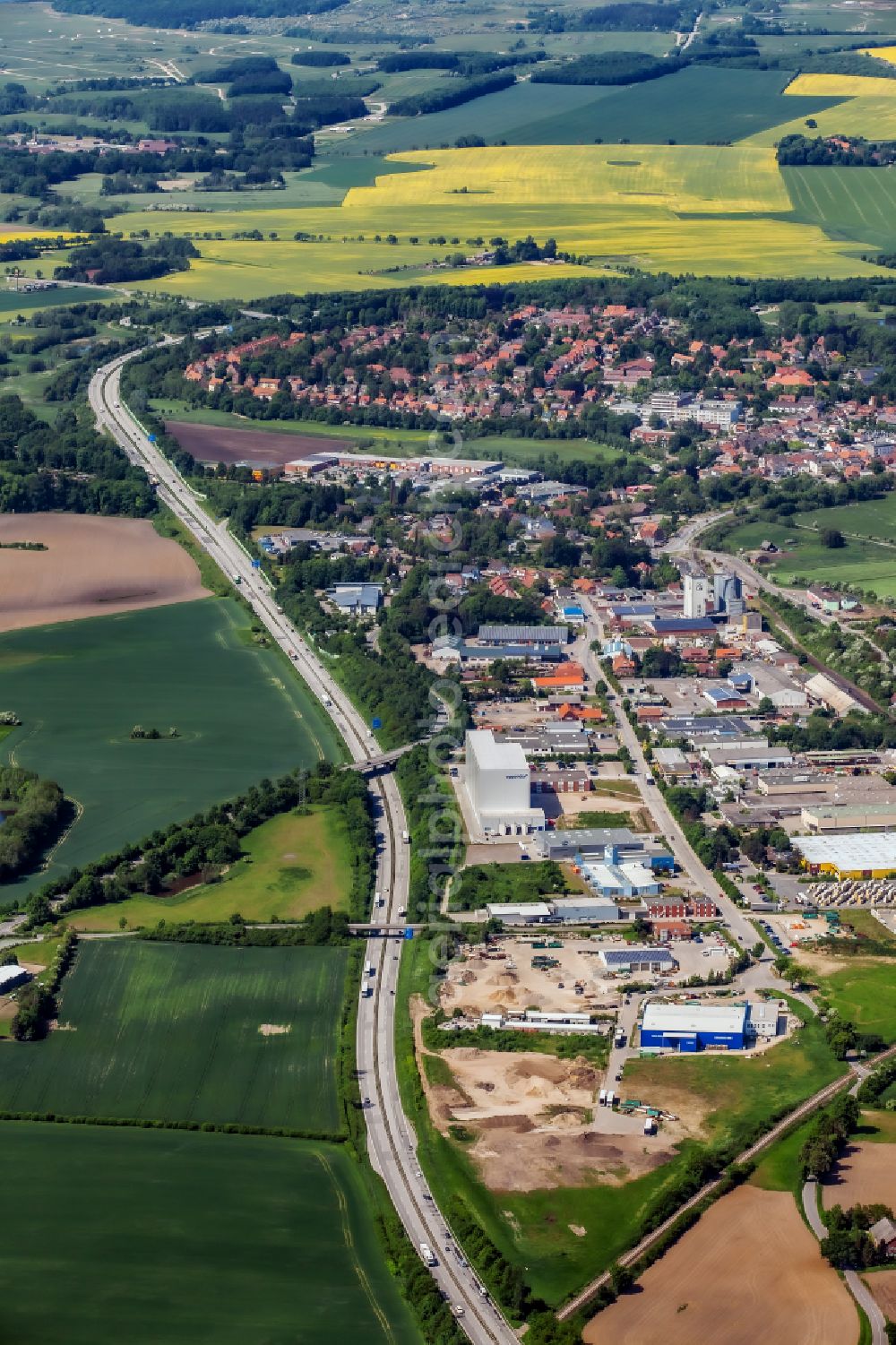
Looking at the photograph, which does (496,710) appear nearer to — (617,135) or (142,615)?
(142,615)

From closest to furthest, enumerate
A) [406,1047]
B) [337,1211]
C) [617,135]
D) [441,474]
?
[337,1211] → [406,1047] → [441,474] → [617,135]

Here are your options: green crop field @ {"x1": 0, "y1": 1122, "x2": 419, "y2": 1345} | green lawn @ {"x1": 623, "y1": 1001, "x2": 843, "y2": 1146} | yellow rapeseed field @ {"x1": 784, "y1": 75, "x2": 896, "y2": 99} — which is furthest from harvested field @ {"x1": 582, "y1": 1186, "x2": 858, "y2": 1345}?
yellow rapeseed field @ {"x1": 784, "y1": 75, "x2": 896, "y2": 99}

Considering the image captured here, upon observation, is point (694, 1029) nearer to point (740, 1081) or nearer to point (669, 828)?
point (740, 1081)

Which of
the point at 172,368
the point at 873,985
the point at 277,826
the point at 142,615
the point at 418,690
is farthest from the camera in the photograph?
A: the point at 172,368

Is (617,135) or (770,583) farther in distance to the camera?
(617,135)

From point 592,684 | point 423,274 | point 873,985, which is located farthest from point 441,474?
point 873,985

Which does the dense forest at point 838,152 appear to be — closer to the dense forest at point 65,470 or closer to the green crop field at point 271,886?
the dense forest at point 65,470
